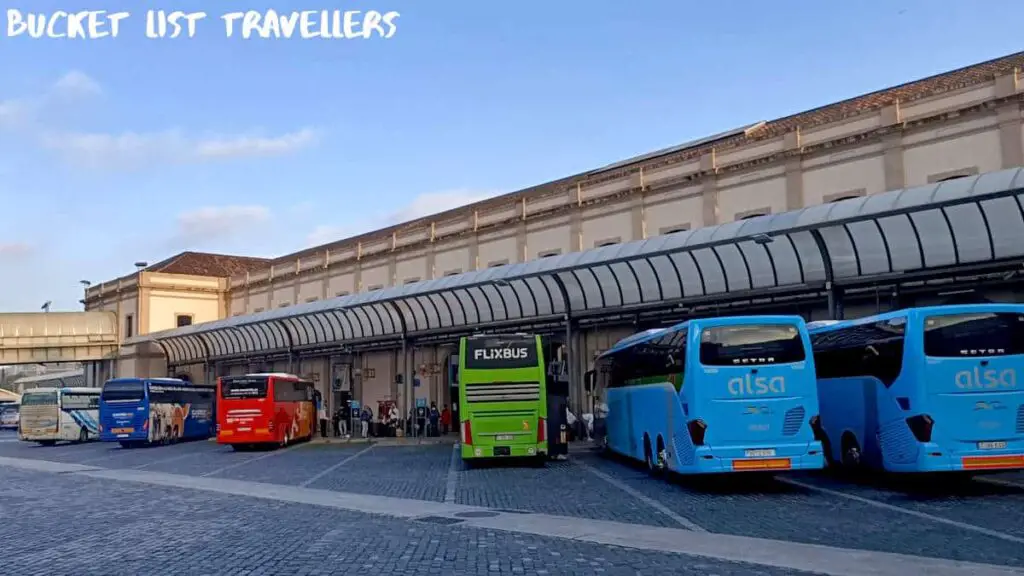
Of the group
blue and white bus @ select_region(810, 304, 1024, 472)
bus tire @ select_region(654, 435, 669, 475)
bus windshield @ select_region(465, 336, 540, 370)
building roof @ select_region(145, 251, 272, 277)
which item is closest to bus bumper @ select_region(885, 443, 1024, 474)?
blue and white bus @ select_region(810, 304, 1024, 472)

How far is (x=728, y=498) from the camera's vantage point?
48.6ft

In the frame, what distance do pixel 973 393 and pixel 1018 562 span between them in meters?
5.49

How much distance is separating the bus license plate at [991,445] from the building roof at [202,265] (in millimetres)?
55047

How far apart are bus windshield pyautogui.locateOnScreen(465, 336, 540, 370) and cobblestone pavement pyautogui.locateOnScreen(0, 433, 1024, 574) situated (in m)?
2.44

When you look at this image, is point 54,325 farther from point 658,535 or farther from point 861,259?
point 658,535

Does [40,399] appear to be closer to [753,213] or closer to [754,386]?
[753,213]

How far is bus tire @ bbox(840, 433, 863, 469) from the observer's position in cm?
1659

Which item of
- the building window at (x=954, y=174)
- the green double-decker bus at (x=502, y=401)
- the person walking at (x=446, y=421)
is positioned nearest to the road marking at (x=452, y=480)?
the green double-decker bus at (x=502, y=401)

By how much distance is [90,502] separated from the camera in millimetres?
16812

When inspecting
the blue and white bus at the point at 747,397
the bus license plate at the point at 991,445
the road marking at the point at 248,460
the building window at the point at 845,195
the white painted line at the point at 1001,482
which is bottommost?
the road marking at the point at 248,460

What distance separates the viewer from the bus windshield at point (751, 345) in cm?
1516

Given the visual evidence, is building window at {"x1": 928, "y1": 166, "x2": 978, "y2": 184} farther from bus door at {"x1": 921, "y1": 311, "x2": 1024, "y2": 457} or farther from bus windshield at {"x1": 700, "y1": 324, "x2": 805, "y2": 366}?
bus windshield at {"x1": 700, "y1": 324, "x2": 805, "y2": 366}

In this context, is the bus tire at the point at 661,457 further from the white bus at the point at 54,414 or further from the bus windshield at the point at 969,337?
the white bus at the point at 54,414

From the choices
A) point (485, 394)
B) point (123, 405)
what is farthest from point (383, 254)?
point (485, 394)
